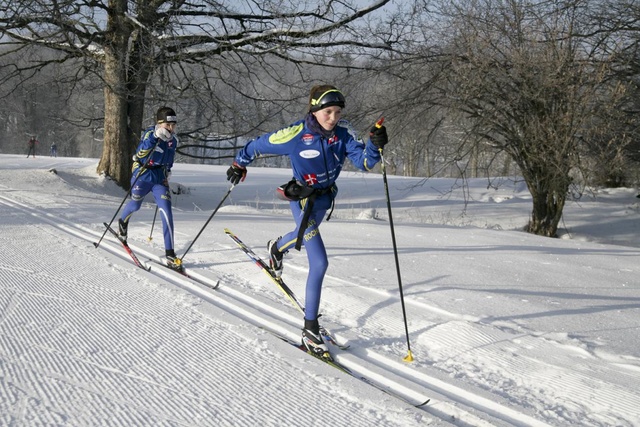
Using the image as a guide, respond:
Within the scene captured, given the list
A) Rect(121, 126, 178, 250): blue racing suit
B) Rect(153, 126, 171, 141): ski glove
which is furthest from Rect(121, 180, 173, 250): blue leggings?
Rect(153, 126, 171, 141): ski glove

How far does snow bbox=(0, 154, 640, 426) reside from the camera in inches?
131

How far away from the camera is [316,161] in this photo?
4703 millimetres

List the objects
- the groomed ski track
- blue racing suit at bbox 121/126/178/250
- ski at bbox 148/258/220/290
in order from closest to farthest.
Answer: the groomed ski track, ski at bbox 148/258/220/290, blue racing suit at bbox 121/126/178/250

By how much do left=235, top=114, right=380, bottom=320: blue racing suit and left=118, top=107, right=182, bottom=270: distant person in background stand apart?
3115 mm

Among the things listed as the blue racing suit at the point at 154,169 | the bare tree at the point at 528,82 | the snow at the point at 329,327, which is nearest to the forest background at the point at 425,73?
the bare tree at the point at 528,82

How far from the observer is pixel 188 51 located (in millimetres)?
15406

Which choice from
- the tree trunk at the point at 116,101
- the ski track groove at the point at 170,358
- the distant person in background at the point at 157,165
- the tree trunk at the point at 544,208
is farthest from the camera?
the tree trunk at the point at 116,101

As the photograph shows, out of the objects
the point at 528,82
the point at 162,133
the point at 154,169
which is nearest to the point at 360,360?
the point at 162,133

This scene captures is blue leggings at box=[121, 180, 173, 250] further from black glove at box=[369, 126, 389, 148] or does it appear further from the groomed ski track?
black glove at box=[369, 126, 389, 148]

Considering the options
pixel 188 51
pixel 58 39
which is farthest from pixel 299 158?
pixel 58 39

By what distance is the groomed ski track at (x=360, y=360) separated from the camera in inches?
134

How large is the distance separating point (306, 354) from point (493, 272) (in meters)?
3.67

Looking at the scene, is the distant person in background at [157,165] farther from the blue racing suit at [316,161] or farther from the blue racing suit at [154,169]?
the blue racing suit at [316,161]

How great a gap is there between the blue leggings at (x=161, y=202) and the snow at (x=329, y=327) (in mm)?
498
